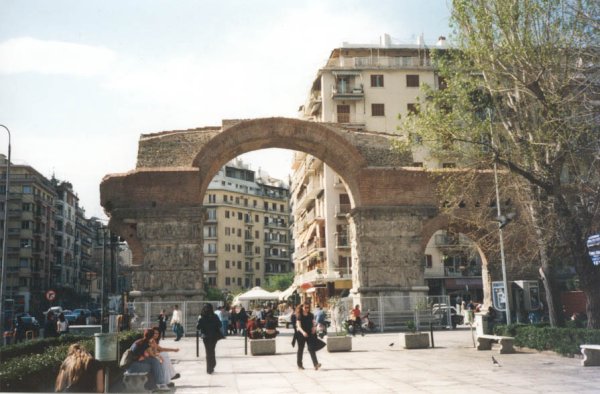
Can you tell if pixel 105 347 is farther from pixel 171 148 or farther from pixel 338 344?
pixel 171 148

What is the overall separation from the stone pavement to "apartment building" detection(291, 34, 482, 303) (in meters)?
27.0

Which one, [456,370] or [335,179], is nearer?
[456,370]

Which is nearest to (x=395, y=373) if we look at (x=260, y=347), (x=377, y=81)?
(x=260, y=347)

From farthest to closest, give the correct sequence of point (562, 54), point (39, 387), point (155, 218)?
1. point (155, 218)
2. point (562, 54)
3. point (39, 387)

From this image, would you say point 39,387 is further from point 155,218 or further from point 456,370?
point 155,218

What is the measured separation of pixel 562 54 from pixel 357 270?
12081 mm

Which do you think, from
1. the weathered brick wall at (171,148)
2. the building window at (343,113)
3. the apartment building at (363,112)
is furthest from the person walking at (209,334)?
the building window at (343,113)

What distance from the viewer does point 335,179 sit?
4453cm

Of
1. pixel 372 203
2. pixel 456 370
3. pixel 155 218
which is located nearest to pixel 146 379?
pixel 456 370

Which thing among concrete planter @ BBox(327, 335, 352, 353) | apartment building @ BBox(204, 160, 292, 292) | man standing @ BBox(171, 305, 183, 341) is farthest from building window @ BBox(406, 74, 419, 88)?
apartment building @ BBox(204, 160, 292, 292)

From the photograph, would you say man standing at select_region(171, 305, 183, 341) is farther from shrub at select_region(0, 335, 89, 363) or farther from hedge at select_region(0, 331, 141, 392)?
hedge at select_region(0, 331, 141, 392)

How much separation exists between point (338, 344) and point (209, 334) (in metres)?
5.18

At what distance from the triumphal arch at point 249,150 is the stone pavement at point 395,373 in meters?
6.73

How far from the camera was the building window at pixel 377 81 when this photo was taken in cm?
4534
